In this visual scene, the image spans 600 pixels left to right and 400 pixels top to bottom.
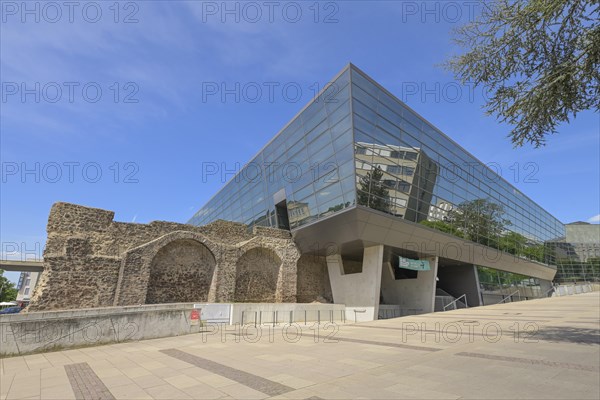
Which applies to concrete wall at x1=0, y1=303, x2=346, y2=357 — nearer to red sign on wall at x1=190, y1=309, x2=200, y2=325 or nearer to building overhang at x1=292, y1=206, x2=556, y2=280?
red sign on wall at x1=190, y1=309, x2=200, y2=325

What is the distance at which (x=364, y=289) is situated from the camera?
853 inches

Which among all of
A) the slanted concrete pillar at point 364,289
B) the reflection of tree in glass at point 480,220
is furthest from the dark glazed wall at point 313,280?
the reflection of tree in glass at point 480,220

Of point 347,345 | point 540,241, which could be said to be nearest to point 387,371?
point 347,345

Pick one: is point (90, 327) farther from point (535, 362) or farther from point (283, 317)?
point (535, 362)

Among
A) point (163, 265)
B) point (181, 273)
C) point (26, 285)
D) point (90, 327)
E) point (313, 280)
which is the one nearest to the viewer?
point (90, 327)

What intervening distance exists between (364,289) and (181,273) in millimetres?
12055

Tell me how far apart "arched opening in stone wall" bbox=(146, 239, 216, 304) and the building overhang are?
7.23 metres

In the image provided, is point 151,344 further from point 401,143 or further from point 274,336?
point 401,143

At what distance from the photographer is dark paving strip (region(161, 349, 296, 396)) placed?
17.6ft

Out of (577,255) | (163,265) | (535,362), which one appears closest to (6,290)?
(163,265)

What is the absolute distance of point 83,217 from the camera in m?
17.4

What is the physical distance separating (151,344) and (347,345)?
6.46m

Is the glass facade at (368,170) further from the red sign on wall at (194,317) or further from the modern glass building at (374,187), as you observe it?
the red sign on wall at (194,317)

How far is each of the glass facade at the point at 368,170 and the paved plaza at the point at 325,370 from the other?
11.1 metres
